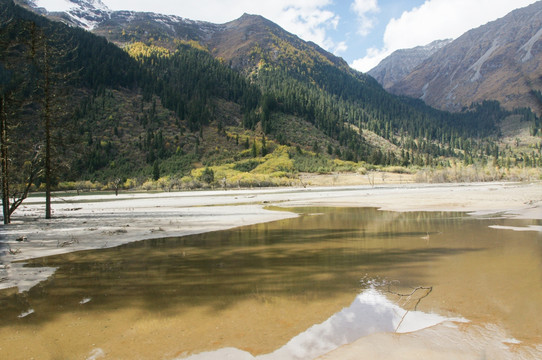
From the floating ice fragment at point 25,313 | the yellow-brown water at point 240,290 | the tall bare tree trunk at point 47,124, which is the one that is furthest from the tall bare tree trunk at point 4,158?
the floating ice fragment at point 25,313

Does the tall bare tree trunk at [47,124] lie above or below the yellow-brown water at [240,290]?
above

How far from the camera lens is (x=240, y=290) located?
7.86 metres

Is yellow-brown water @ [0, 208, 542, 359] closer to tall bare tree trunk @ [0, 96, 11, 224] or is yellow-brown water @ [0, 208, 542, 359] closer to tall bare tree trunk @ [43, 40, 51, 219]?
tall bare tree trunk @ [0, 96, 11, 224]

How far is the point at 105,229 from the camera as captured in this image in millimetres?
17406

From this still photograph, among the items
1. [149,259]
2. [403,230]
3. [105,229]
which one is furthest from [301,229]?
[105,229]

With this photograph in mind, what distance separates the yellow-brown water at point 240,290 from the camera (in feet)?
17.6

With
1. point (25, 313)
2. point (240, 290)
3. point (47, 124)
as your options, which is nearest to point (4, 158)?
point (47, 124)

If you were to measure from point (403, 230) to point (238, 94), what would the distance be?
125m

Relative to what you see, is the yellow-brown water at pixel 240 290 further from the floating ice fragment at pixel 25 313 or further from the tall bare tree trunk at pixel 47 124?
the tall bare tree trunk at pixel 47 124

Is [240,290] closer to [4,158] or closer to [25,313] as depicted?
[25,313]

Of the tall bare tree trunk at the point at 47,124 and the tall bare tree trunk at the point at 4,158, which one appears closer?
the tall bare tree trunk at the point at 4,158

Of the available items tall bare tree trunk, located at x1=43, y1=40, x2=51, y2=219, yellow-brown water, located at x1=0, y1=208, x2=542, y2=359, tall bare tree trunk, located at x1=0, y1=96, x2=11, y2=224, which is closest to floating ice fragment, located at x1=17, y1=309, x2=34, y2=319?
yellow-brown water, located at x1=0, y1=208, x2=542, y2=359

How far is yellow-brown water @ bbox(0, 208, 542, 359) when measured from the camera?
5355 mm

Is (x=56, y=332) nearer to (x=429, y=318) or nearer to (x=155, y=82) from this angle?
(x=429, y=318)
